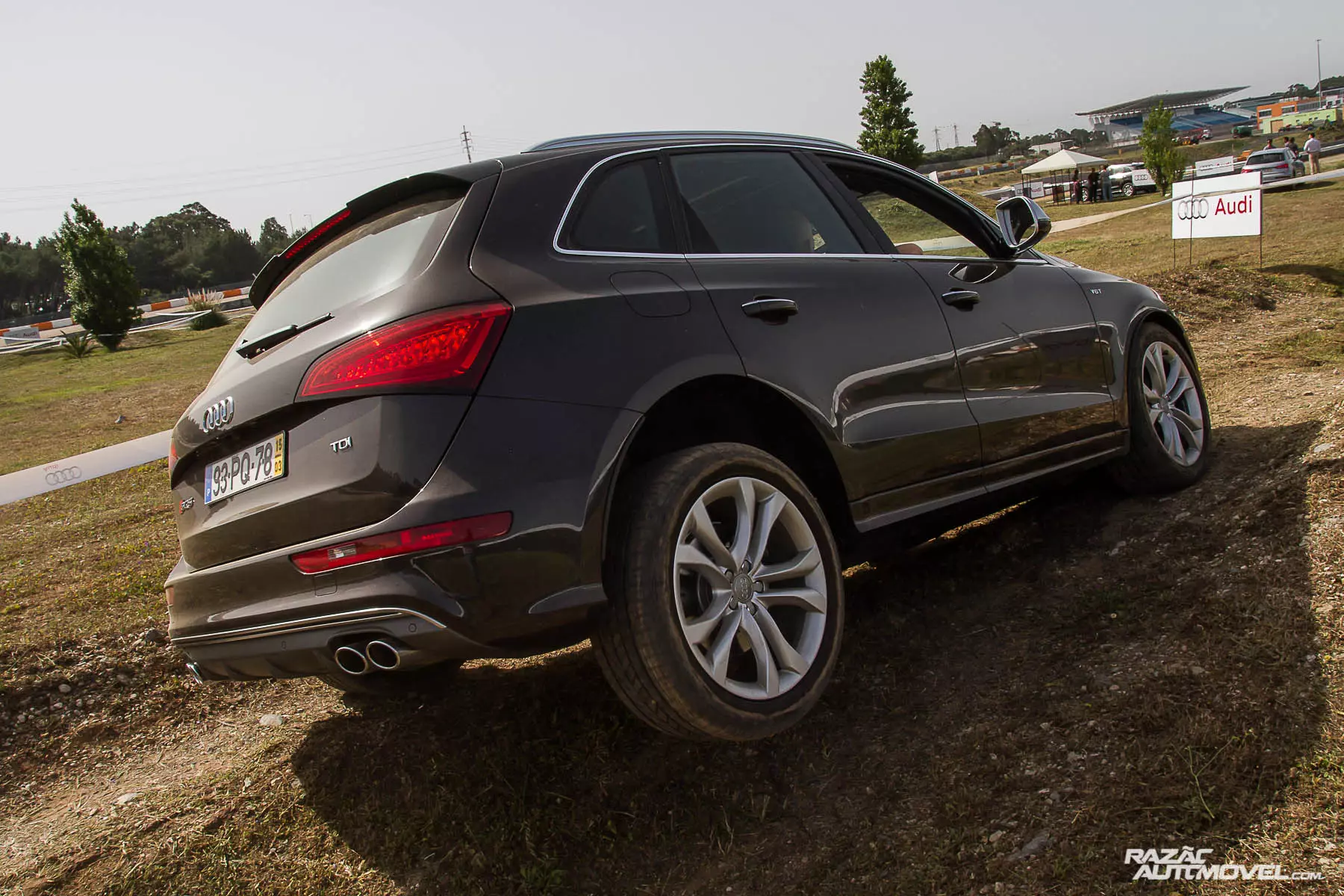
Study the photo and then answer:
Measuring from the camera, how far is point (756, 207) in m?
3.40

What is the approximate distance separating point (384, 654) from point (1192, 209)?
1448 cm

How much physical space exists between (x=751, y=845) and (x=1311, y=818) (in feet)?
4.25

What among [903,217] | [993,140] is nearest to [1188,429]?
[903,217]

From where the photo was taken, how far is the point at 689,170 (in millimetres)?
3281

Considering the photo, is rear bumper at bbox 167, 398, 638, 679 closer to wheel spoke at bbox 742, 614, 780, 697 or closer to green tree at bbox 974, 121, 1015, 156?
wheel spoke at bbox 742, 614, 780, 697

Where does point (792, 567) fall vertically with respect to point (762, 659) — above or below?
above

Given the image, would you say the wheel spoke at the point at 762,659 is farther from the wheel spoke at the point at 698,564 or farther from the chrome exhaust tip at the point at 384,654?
the chrome exhaust tip at the point at 384,654

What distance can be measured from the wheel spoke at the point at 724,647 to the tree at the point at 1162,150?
130ft

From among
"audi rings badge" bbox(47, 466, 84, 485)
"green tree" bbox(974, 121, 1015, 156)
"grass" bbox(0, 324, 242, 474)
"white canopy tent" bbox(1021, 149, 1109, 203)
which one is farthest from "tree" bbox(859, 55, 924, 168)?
"green tree" bbox(974, 121, 1015, 156)

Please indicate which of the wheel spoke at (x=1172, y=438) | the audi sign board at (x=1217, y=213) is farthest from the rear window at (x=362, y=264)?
the audi sign board at (x=1217, y=213)

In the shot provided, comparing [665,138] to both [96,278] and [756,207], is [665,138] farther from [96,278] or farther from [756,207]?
Result: [96,278]

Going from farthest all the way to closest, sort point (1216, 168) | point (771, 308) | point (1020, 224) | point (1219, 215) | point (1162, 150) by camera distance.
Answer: point (1216, 168) < point (1162, 150) < point (1219, 215) < point (1020, 224) < point (771, 308)

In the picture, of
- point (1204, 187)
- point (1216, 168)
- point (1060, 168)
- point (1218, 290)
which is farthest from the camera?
point (1060, 168)

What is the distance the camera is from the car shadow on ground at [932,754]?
2.52 m
